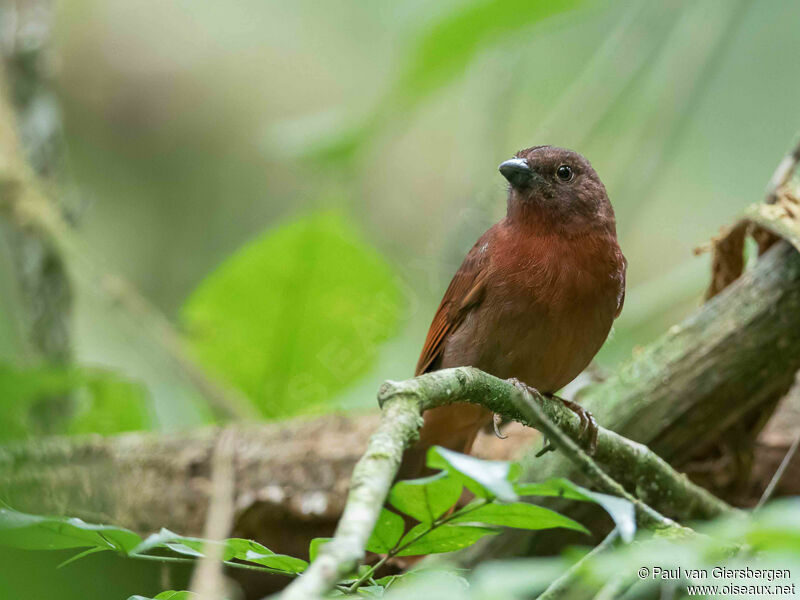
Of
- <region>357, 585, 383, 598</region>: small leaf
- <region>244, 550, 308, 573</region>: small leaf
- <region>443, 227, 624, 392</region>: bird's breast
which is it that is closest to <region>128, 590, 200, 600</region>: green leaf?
<region>244, 550, 308, 573</region>: small leaf

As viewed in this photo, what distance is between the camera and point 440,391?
5.96 feet

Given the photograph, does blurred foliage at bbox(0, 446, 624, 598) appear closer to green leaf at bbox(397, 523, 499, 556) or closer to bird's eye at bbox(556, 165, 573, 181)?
green leaf at bbox(397, 523, 499, 556)

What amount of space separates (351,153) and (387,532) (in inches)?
108

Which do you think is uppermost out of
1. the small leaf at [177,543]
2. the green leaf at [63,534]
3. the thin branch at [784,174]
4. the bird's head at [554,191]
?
the bird's head at [554,191]

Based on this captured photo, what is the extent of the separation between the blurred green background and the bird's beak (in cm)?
80

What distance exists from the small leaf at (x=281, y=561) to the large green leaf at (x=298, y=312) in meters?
2.78

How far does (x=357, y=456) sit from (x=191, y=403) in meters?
2.02

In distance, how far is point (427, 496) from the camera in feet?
5.46

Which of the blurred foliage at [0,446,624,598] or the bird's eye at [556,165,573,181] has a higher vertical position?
the bird's eye at [556,165,573,181]

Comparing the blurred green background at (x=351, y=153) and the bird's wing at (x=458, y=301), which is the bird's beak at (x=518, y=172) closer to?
the bird's wing at (x=458, y=301)

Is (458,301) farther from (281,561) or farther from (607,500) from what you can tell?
(281,561)

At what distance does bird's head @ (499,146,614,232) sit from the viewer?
321 centimetres

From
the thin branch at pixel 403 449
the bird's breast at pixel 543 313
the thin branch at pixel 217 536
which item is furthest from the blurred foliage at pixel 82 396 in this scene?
the thin branch at pixel 403 449

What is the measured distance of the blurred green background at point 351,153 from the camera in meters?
4.38
